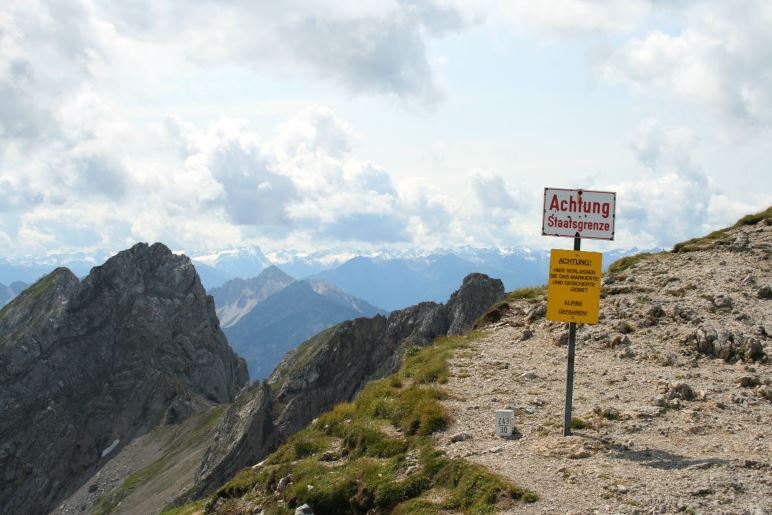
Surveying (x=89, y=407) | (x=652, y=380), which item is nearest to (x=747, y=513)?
(x=652, y=380)

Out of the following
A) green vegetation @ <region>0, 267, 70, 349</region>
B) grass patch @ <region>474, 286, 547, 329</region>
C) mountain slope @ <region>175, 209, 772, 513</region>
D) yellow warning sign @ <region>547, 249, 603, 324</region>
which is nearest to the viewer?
mountain slope @ <region>175, 209, 772, 513</region>

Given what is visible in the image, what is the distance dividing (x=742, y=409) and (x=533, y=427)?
622 centimetres

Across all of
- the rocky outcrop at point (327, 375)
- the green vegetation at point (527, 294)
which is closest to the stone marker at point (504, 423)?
the green vegetation at point (527, 294)

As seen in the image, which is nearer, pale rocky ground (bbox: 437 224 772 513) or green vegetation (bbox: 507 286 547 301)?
pale rocky ground (bbox: 437 224 772 513)

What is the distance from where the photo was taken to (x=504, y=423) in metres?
17.9

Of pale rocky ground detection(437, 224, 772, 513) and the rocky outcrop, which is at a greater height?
pale rocky ground detection(437, 224, 772, 513)

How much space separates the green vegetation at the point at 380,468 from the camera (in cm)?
1478

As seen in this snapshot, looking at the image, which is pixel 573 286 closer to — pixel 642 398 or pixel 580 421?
pixel 580 421

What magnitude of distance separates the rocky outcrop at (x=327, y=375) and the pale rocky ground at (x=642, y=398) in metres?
61.6

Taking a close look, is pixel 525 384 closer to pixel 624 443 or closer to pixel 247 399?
pixel 624 443

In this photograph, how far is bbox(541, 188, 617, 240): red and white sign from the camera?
1805 cm

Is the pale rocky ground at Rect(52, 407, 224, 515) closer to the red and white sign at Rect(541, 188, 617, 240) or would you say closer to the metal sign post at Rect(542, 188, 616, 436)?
the metal sign post at Rect(542, 188, 616, 436)

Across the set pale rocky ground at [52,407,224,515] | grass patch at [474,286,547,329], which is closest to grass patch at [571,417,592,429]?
grass patch at [474,286,547,329]

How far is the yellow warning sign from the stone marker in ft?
10.0
